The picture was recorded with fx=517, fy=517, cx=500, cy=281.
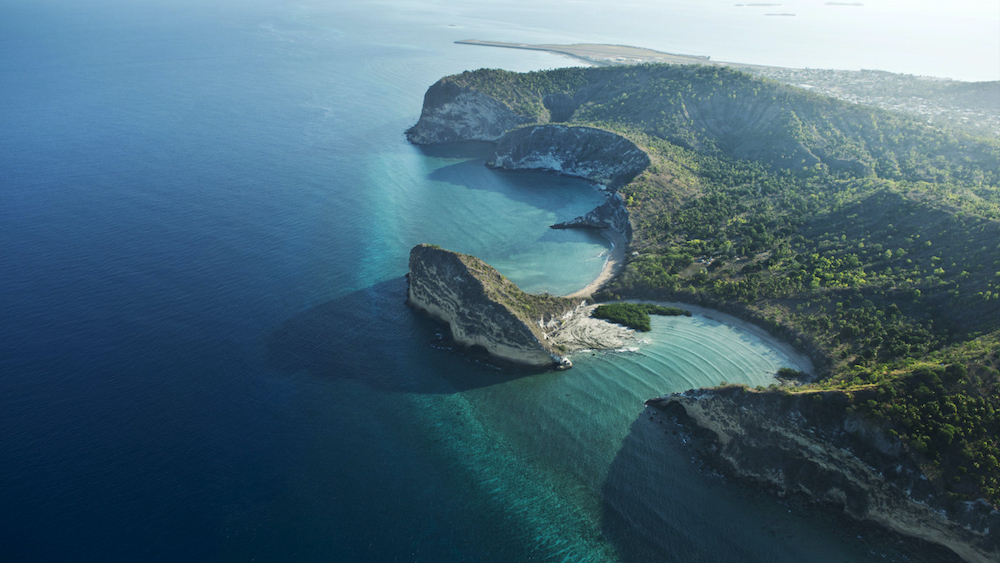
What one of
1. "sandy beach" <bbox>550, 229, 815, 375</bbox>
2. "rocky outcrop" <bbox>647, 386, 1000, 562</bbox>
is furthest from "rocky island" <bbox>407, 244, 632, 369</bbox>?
"rocky outcrop" <bbox>647, 386, 1000, 562</bbox>

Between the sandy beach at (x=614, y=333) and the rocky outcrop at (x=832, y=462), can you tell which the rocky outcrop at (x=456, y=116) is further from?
the rocky outcrop at (x=832, y=462)

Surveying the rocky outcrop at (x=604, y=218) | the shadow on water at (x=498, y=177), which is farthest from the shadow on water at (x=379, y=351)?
the shadow on water at (x=498, y=177)

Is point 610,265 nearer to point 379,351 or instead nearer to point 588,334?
point 588,334

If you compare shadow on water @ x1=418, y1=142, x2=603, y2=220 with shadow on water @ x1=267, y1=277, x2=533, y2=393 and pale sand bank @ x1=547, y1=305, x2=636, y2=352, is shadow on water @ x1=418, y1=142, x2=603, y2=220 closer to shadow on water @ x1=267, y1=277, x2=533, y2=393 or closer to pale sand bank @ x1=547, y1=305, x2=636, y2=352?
pale sand bank @ x1=547, y1=305, x2=636, y2=352

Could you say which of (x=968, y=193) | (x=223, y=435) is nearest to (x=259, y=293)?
(x=223, y=435)

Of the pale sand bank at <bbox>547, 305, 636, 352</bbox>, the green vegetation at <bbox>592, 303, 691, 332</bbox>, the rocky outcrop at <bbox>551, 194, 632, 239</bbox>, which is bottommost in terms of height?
the pale sand bank at <bbox>547, 305, 636, 352</bbox>

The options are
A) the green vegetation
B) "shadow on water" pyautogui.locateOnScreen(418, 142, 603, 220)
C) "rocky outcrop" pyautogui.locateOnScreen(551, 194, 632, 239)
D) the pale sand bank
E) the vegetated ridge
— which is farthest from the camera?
"shadow on water" pyautogui.locateOnScreen(418, 142, 603, 220)

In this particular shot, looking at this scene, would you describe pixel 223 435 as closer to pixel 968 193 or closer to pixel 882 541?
Answer: pixel 882 541
